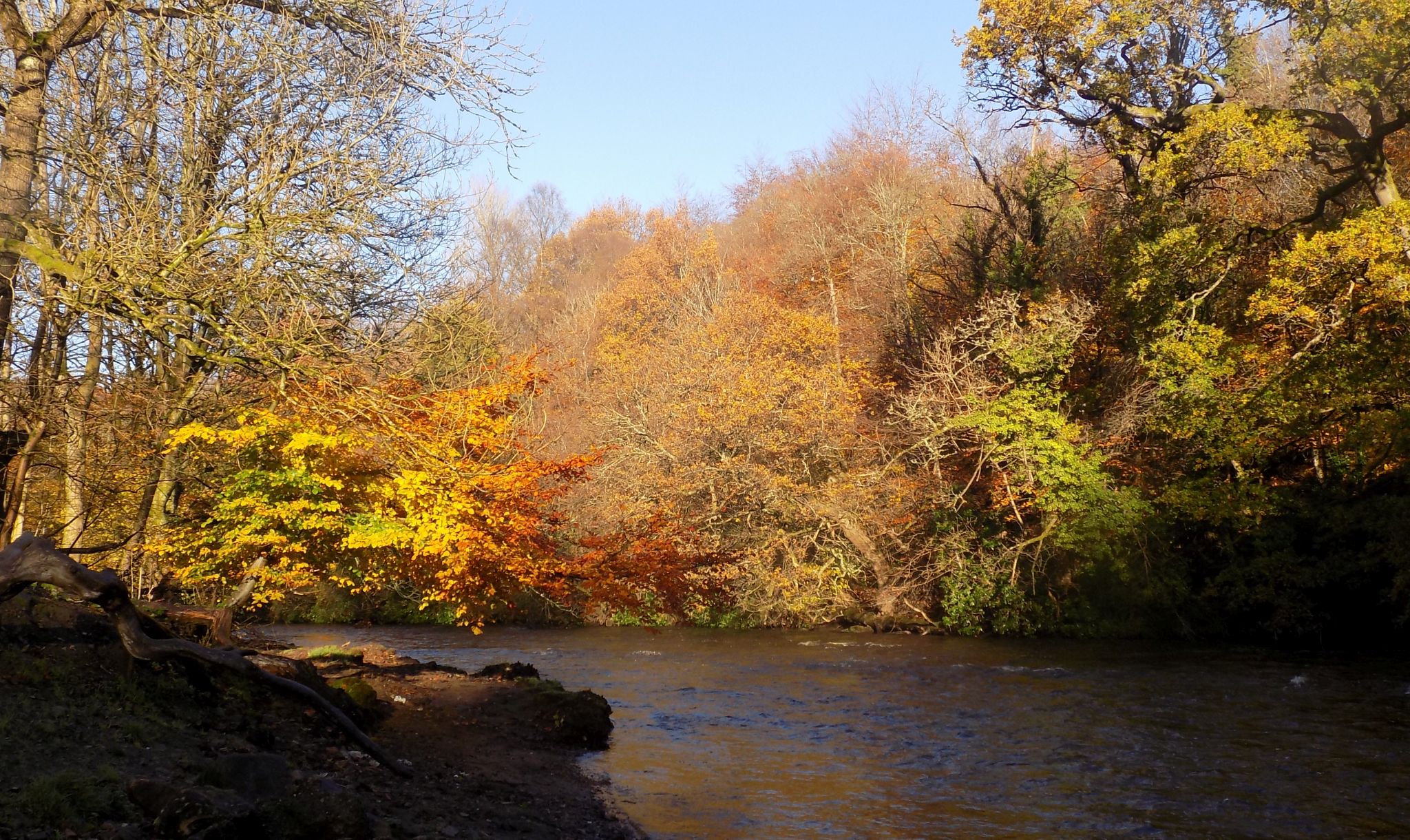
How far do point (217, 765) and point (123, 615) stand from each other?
2044 mm

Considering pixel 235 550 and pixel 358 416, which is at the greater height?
pixel 358 416

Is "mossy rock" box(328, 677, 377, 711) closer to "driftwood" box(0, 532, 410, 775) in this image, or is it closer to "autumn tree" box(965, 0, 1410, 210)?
"driftwood" box(0, 532, 410, 775)

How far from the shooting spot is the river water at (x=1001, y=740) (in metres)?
10.3

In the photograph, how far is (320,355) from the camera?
9.15 meters

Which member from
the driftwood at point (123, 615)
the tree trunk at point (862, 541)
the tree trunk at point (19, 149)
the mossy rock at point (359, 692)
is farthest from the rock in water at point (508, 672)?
the tree trunk at point (862, 541)

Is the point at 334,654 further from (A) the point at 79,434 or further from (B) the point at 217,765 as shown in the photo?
(B) the point at 217,765

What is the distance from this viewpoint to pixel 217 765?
6.05 meters

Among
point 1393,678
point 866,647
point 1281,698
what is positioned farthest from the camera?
point 866,647

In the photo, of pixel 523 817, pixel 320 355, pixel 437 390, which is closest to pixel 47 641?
pixel 320 355

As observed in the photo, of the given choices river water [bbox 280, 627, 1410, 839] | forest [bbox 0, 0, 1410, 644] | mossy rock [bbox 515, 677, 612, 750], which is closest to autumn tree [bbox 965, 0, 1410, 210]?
forest [bbox 0, 0, 1410, 644]

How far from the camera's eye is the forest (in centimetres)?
951

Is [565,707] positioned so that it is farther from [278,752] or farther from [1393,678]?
[1393,678]

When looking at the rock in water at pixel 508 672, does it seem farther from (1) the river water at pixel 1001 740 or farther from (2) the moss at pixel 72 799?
(2) the moss at pixel 72 799

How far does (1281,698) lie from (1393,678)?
2693 millimetres
